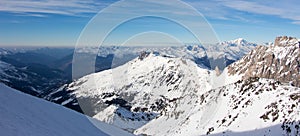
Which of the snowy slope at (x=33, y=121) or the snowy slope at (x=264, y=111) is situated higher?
→ the snowy slope at (x=33, y=121)

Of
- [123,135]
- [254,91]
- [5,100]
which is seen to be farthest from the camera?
[254,91]

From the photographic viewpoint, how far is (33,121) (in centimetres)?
2056

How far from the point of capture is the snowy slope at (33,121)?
17781 mm

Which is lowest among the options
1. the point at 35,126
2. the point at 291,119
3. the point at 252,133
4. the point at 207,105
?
the point at 207,105

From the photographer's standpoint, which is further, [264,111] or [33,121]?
[264,111]

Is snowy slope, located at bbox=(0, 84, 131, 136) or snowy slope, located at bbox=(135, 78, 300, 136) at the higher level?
snowy slope, located at bbox=(0, 84, 131, 136)

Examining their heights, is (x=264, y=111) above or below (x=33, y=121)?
below

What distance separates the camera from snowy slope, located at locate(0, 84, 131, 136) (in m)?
17.8

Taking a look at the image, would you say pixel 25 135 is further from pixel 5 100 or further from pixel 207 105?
pixel 207 105

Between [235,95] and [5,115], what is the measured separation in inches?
3302

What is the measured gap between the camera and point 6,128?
1677cm

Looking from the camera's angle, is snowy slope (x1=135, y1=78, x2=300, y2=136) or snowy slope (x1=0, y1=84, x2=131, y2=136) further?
snowy slope (x1=135, y1=78, x2=300, y2=136)

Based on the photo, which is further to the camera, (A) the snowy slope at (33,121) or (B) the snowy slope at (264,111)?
(B) the snowy slope at (264,111)

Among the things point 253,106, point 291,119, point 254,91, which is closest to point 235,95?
point 254,91
